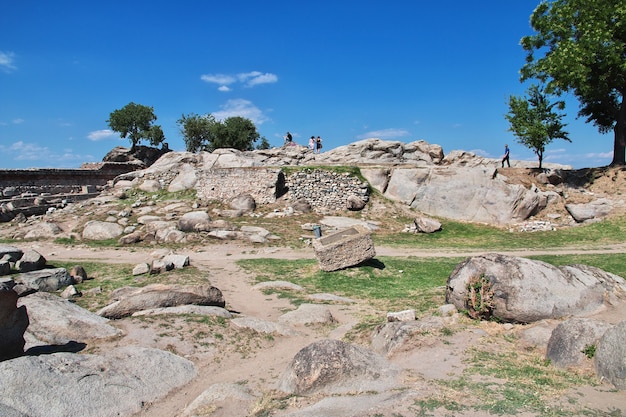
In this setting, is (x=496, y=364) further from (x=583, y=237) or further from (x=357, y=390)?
(x=583, y=237)

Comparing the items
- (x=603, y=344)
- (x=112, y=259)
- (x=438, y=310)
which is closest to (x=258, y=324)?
(x=438, y=310)

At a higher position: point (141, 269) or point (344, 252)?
point (344, 252)

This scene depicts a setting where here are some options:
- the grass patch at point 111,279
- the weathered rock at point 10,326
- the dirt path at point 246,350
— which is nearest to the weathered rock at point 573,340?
the dirt path at point 246,350

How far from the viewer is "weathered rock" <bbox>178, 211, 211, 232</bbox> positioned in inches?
846

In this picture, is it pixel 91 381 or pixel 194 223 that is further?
pixel 194 223

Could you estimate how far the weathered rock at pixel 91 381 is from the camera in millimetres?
5315

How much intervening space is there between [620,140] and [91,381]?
99.5 feet

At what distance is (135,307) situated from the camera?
31.0 ft

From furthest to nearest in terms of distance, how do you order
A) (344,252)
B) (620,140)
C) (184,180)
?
(184,180) → (620,140) → (344,252)

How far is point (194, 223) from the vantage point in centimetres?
2183

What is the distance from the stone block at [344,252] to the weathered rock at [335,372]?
8293mm

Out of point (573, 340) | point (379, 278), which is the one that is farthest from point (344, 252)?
point (573, 340)

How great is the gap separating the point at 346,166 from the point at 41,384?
23212 mm

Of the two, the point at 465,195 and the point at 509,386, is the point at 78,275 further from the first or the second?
the point at 465,195
